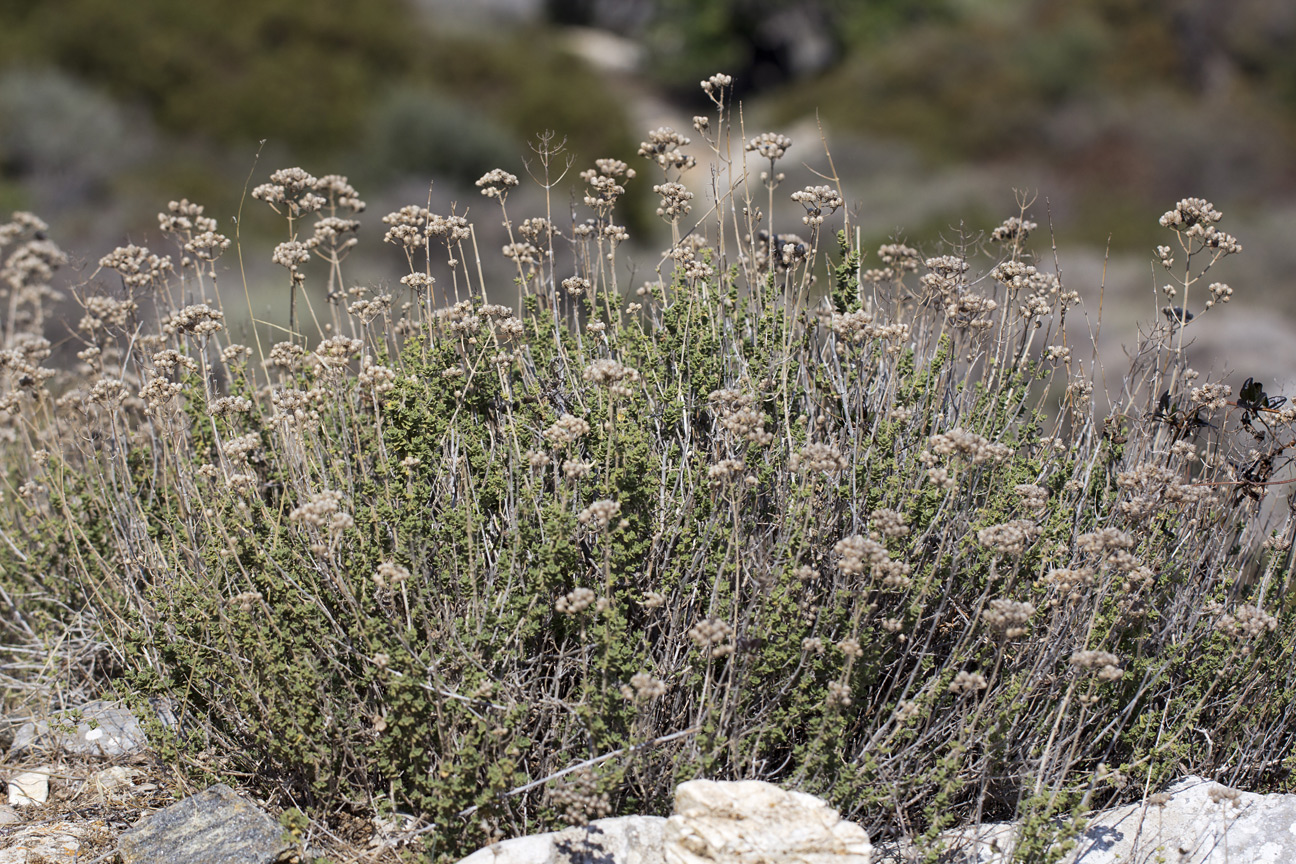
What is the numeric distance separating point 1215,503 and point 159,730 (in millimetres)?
3358

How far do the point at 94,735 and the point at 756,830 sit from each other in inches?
90.5

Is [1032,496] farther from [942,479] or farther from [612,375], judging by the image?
[612,375]

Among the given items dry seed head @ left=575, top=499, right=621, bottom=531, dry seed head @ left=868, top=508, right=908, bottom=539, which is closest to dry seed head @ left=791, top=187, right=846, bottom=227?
dry seed head @ left=868, top=508, right=908, bottom=539

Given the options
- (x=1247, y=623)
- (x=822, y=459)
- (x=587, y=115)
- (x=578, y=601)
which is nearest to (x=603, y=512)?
(x=578, y=601)

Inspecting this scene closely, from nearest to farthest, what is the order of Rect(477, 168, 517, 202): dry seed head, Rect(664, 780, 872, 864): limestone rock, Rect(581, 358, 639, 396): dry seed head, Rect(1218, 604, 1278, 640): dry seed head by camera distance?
Rect(664, 780, 872, 864): limestone rock < Rect(581, 358, 639, 396): dry seed head < Rect(1218, 604, 1278, 640): dry seed head < Rect(477, 168, 517, 202): dry seed head

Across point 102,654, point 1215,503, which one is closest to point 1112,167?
point 1215,503

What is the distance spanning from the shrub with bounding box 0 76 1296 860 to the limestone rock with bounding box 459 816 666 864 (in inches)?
4.4

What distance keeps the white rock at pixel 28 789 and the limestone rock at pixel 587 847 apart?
1.57 metres

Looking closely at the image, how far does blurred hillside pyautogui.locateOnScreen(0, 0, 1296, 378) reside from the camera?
1966 centimetres

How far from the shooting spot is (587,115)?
80.2 ft

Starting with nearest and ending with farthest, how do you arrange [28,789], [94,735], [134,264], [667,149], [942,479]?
1. [942,479]
2. [28,789]
3. [94,735]
4. [667,149]
5. [134,264]

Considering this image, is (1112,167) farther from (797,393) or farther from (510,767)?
(510,767)

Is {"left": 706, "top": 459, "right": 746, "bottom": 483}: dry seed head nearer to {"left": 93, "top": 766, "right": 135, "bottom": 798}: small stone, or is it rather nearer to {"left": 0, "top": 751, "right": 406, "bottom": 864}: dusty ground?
{"left": 0, "top": 751, "right": 406, "bottom": 864}: dusty ground

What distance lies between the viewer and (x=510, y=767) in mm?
2574
